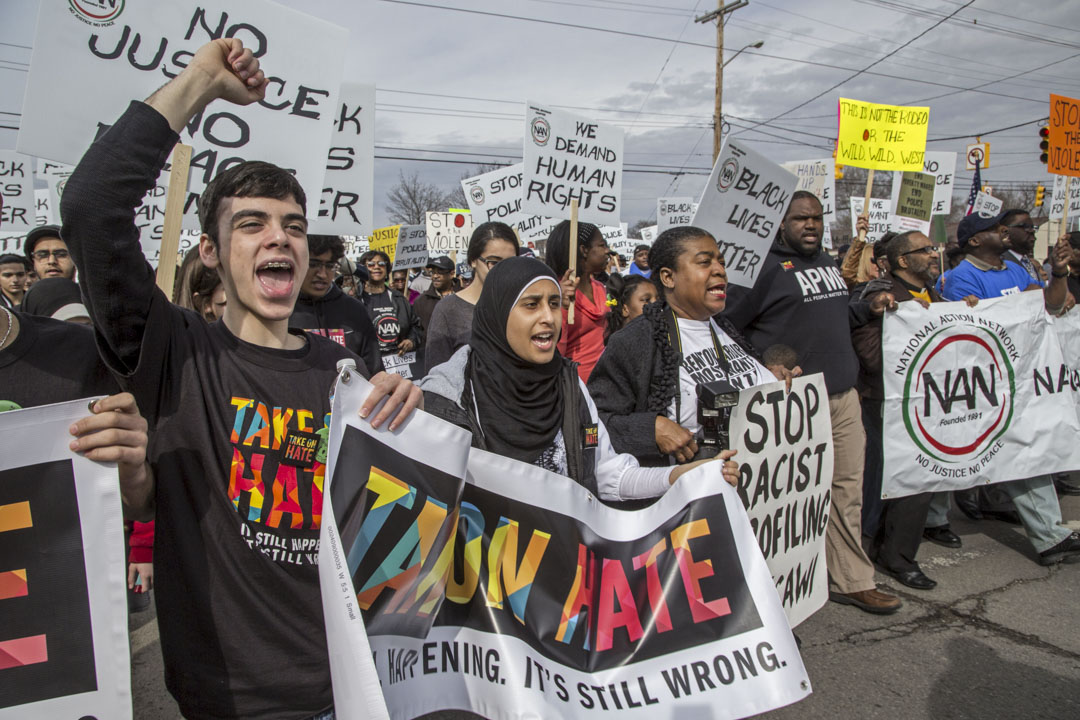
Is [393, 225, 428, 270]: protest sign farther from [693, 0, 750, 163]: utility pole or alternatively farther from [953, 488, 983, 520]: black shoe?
[693, 0, 750, 163]: utility pole

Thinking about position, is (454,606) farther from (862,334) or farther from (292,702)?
(862,334)

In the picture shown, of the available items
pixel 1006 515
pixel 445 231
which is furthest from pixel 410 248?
pixel 1006 515

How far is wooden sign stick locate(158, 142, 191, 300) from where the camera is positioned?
2.25 m

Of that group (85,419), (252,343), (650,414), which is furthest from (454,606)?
(650,414)

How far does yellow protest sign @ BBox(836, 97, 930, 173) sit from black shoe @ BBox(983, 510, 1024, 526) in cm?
362

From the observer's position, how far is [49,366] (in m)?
1.64

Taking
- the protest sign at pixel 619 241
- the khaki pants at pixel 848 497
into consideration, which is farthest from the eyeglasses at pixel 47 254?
the protest sign at pixel 619 241

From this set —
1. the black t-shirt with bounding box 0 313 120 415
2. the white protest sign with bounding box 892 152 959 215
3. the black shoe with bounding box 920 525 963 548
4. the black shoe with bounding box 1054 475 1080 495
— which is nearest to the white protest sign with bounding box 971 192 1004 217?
the white protest sign with bounding box 892 152 959 215

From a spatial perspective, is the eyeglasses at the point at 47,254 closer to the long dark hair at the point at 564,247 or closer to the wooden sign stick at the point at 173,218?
the long dark hair at the point at 564,247

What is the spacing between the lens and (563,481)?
82.4 inches

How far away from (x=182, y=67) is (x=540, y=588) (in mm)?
2519

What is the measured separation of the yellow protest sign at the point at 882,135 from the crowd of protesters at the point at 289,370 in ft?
10.6

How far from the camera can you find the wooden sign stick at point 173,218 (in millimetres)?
2246

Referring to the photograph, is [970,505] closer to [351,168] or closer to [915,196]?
[351,168]
